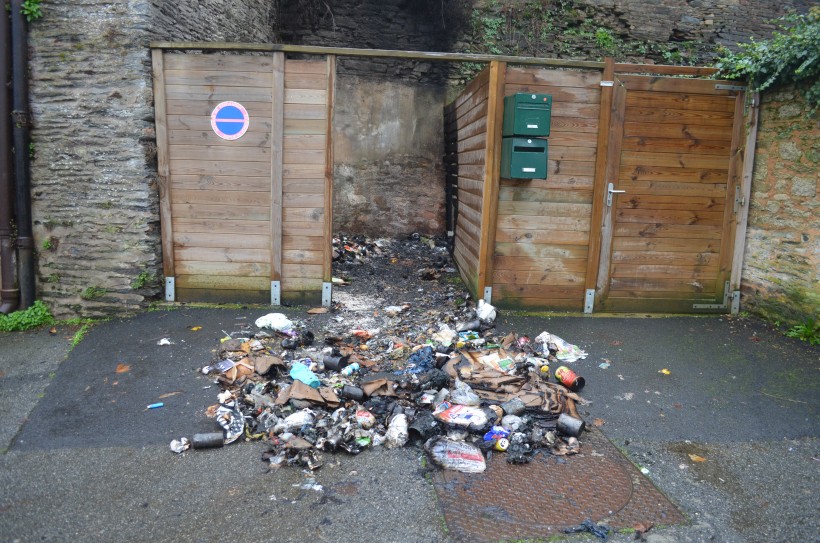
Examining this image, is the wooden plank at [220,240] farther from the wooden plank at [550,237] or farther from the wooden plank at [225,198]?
the wooden plank at [550,237]

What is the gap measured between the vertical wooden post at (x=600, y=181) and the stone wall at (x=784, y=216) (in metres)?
1.65

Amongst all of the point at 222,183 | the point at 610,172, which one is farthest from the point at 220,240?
the point at 610,172

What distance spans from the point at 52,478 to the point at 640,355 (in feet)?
14.9

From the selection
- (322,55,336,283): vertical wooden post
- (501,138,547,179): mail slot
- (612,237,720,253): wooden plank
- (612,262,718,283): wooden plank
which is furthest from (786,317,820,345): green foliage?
(322,55,336,283): vertical wooden post

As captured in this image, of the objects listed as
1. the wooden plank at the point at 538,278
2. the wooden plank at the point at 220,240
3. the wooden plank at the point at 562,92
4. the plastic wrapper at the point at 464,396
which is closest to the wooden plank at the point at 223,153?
the wooden plank at the point at 220,240

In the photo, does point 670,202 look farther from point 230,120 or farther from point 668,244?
point 230,120

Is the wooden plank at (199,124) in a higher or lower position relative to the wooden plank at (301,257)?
higher

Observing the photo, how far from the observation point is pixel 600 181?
248 inches

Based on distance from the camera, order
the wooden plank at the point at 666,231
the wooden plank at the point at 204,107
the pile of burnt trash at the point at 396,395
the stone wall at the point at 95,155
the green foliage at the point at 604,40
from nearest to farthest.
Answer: the pile of burnt trash at the point at 396,395, the stone wall at the point at 95,155, the wooden plank at the point at 204,107, the wooden plank at the point at 666,231, the green foliage at the point at 604,40

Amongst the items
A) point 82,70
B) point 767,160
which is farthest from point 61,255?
point 767,160

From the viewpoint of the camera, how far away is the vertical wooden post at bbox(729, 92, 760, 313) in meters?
6.37

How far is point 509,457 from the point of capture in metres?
3.71

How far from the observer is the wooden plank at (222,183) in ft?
20.5

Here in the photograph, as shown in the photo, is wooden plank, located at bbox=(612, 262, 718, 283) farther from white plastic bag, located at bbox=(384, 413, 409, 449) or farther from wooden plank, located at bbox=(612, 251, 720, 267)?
white plastic bag, located at bbox=(384, 413, 409, 449)
